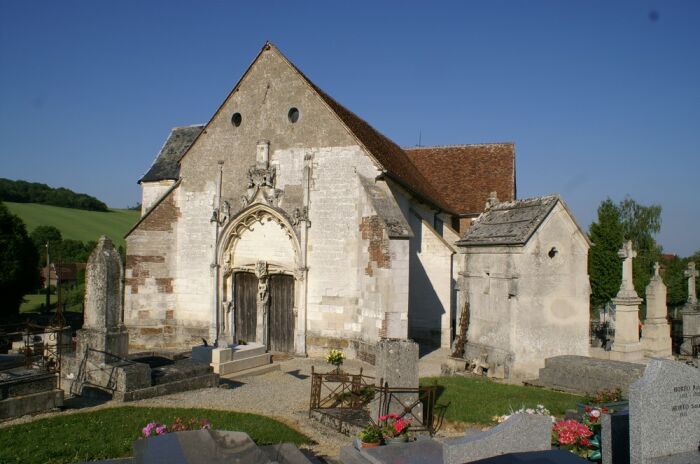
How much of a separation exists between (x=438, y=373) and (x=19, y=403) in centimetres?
961

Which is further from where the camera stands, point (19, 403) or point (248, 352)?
point (248, 352)

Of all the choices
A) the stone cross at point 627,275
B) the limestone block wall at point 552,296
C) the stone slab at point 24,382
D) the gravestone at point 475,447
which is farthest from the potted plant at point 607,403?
the stone slab at point 24,382

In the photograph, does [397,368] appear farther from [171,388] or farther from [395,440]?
[171,388]

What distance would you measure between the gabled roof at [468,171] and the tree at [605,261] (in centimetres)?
762

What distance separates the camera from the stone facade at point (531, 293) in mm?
12867

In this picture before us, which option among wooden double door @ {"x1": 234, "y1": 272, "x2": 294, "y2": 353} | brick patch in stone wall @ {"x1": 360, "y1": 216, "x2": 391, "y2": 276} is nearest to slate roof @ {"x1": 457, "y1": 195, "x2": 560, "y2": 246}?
brick patch in stone wall @ {"x1": 360, "y1": 216, "x2": 391, "y2": 276}

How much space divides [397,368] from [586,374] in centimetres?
506

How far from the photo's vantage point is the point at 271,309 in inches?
703

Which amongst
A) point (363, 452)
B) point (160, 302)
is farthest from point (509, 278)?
point (160, 302)

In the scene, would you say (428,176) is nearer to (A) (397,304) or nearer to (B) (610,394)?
(A) (397,304)

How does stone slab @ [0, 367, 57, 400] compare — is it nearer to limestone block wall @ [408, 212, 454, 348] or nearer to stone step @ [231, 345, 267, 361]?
stone step @ [231, 345, 267, 361]

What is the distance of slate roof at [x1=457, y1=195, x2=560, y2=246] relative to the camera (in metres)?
13.0

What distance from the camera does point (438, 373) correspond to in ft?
47.3

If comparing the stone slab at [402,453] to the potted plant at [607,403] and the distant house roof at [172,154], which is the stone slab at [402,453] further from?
the distant house roof at [172,154]
